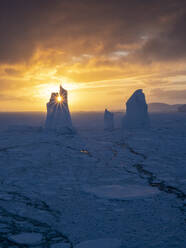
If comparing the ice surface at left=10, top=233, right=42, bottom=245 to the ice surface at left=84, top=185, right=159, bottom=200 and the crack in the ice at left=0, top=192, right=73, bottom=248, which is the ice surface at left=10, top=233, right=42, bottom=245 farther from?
the ice surface at left=84, top=185, right=159, bottom=200

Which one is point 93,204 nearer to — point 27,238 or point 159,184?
point 27,238

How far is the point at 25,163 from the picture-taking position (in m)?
8.59

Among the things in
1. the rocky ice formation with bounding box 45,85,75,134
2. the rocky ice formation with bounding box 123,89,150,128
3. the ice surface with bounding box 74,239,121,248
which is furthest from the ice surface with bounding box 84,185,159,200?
the rocky ice formation with bounding box 123,89,150,128

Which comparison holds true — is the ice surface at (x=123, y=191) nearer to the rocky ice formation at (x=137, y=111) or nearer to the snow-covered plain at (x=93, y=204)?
the snow-covered plain at (x=93, y=204)

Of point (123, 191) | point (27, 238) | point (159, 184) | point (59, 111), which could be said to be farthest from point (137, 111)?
point (27, 238)

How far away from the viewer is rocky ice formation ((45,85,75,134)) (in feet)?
76.0

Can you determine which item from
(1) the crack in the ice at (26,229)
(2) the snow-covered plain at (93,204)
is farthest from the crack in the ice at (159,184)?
(1) the crack in the ice at (26,229)

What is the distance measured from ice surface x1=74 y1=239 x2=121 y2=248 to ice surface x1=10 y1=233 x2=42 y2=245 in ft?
2.16

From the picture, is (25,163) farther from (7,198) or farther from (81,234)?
(81,234)

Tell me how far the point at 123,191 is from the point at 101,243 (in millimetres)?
2298

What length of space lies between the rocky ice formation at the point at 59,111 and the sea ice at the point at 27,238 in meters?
18.8

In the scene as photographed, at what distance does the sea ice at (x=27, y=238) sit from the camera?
11.2ft

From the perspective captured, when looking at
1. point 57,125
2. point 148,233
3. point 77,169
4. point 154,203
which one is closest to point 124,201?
point 154,203

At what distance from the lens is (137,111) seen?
23.9 meters
